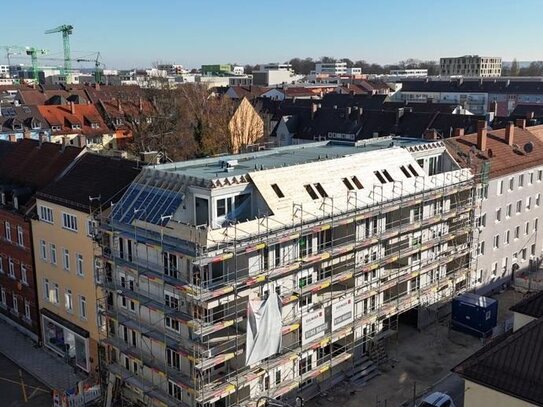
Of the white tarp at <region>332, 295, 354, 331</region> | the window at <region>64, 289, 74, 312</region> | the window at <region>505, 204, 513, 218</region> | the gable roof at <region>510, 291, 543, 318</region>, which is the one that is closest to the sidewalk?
the window at <region>64, 289, 74, 312</region>

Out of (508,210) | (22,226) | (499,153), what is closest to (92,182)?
(22,226)

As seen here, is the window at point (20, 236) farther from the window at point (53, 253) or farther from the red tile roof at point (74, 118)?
the red tile roof at point (74, 118)

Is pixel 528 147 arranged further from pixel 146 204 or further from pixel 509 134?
pixel 146 204

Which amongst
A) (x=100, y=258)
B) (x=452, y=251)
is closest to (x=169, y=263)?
(x=100, y=258)

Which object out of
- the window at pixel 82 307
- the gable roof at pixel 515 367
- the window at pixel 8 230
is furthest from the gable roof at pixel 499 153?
the window at pixel 8 230

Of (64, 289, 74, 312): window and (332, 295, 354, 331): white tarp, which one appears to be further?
(64, 289, 74, 312): window

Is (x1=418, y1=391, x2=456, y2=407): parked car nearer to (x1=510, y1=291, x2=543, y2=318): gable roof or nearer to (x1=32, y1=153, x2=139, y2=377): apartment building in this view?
(x1=510, y1=291, x2=543, y2=318): gable roof
